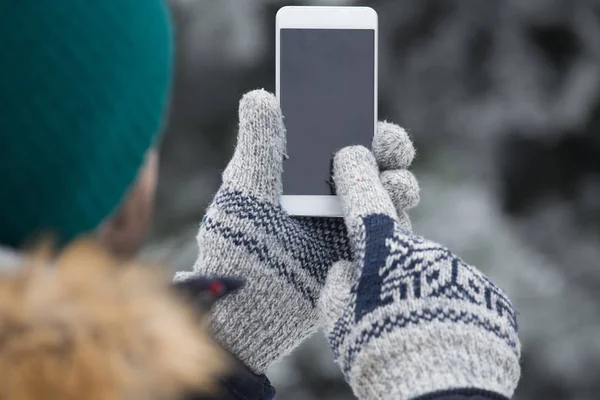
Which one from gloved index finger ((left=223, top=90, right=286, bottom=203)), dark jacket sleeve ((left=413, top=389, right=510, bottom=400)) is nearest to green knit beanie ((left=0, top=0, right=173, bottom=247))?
dark jacket sleeve ((left=413, top=389, right=510, bottom=400))

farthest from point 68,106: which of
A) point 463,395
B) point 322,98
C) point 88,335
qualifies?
point 322,98

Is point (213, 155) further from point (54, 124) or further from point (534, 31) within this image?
point (54, 124)

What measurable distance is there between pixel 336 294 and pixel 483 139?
2.24ft

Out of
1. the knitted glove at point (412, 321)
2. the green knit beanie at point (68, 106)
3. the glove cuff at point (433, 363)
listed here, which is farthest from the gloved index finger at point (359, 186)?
the green knit beanie at point (68, 106)

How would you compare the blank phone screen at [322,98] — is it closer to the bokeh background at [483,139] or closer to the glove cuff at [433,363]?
the glove cuff at [433,363]

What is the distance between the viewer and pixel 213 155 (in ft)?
4.21

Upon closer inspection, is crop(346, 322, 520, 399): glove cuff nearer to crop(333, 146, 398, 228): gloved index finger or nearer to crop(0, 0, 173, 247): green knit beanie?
crop(333, 146, 398, 228): gloved index finger

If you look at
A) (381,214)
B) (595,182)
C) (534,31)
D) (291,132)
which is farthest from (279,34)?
(595,182)

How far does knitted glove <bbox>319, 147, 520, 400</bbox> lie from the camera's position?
0.57 metres

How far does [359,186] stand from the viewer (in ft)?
2.43

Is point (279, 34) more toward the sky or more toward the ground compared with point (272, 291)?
more toward the sky

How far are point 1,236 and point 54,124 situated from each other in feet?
0.21

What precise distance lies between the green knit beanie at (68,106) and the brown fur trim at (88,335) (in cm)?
3

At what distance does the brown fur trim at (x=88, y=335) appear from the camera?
32 cm
